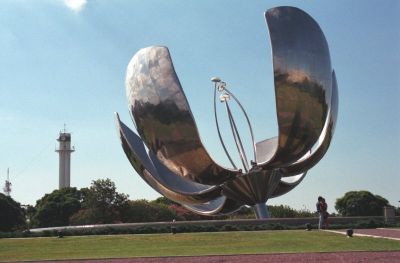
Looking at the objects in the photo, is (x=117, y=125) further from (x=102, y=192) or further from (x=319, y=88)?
(x=102, y=192)

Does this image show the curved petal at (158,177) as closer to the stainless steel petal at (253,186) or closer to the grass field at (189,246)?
the stainless steel petal at (253,186)

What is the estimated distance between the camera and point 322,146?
19.0m

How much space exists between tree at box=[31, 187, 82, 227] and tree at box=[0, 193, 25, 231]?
32.6ft

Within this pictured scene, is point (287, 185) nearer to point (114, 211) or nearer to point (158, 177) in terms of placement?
point (158, 177)

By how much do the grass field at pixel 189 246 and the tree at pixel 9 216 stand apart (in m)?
16.4

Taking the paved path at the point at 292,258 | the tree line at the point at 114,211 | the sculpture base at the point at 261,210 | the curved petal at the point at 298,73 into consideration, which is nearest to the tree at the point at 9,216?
the tree line at the point at 114,211

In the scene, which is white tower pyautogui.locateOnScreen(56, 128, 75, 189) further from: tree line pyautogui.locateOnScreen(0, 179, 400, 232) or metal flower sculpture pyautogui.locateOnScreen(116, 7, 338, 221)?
metal flower sculpture pyautogui.locateOnScreen(116, 7, 338, 221)

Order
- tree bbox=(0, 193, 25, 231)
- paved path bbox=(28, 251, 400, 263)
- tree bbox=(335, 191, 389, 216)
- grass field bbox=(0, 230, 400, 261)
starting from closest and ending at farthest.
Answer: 1. paved path bbox=(28, 251, 400, 263)
2. grass field bbox=(0, 230, 400, 261)
3. tree bbox=(0, 193, 25, 231)
4. tree bbox=(335, 191, 389, 216)

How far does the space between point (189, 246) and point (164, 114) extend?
187 inches

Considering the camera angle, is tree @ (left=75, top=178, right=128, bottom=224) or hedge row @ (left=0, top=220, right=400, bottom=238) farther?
tree @ (left=75, top=178, right=128, bottom=224)

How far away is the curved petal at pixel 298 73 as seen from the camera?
15.7m

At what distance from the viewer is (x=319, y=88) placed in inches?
639

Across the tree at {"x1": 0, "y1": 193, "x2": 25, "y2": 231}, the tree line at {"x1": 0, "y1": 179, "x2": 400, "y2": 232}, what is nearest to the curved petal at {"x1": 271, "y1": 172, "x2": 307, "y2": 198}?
the tree line at {"x1": 0, "y1": 179, "x2": 400, "y2": 232}

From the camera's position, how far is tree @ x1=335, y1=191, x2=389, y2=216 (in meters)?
41.2
